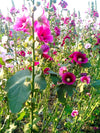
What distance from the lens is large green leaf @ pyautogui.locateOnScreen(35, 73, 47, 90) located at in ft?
2.51

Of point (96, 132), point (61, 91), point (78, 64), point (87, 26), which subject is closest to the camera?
point (61, 91)

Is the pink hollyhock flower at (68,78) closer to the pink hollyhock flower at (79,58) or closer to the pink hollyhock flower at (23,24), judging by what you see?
the pink hollyhock flower at (79,58)

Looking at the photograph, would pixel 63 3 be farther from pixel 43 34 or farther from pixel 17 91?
pixel 17 91

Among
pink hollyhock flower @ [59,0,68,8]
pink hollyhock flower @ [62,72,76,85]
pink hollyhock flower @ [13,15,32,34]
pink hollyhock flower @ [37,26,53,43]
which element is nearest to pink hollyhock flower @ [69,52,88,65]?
pink hollyhock flower @ [62,72,76,85]

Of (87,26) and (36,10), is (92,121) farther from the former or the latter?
(87,26)

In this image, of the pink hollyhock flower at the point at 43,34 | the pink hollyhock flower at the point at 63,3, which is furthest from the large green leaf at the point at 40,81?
the pink hollyhock flower at the point at 63,3

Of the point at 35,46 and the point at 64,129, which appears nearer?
the point at 35,46

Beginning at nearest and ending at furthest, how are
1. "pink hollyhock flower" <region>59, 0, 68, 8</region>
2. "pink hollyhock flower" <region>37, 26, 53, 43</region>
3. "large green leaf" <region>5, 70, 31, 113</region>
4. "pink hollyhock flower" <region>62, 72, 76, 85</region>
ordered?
1. "large green leaf" <region>5, 70, 31, 113</region>
2. "pink hollyhock flower" <region>37, 26, 53, 43</region>
3. "pink hollyhock flower" <region>62, 72, 76, 85</region>
4. "pink hollyhock flower" <region>59, 0, 68, 8</region>

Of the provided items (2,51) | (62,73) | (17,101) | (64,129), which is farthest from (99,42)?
(17,101)

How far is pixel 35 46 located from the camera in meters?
0.83

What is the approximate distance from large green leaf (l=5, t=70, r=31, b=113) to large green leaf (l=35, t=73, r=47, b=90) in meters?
0.05

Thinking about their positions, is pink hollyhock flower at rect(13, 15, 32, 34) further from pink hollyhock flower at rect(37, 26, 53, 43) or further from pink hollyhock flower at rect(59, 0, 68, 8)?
pink hollyhock flower at rect(59, 0, 68, 8)

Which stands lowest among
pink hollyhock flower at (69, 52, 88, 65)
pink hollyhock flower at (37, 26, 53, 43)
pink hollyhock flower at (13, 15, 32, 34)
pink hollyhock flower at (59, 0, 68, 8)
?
pink hollyhock flower at (69, 52, 88, 65)

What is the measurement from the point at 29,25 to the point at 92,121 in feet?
5.63
